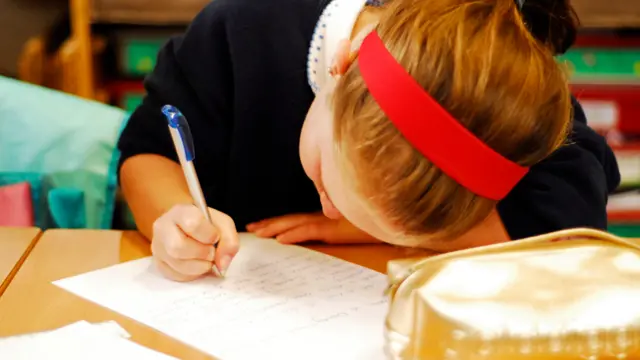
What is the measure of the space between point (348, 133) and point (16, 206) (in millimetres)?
545

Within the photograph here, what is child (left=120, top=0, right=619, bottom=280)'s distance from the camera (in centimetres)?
46

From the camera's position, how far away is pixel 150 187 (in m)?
0.76

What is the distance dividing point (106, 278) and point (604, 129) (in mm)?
1355

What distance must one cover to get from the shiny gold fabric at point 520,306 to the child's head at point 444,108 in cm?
7

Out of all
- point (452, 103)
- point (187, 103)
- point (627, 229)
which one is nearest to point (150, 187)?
point (187, 103)

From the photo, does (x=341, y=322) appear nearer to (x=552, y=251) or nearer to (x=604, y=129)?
(x=552, y=251)

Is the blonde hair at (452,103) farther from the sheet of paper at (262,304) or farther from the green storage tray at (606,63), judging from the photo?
the green storage tray at (606,63)

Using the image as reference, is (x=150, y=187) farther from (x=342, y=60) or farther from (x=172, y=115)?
(x=342, y=60)

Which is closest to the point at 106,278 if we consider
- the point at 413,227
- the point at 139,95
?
the point at 413,227

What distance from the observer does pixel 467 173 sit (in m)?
0.47

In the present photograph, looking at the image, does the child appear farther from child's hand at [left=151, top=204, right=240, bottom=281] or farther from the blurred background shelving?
the blurred background shelving

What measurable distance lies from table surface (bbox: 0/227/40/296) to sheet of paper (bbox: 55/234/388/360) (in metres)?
0.05

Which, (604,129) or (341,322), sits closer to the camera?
(341,322)

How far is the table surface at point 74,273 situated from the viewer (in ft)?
1.64
